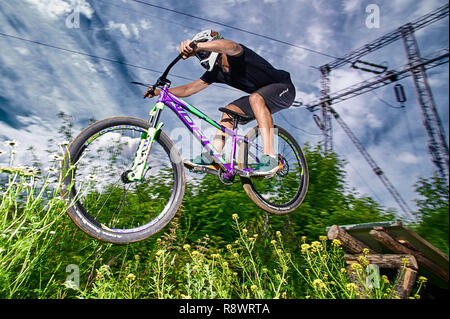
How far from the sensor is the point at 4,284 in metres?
2.21

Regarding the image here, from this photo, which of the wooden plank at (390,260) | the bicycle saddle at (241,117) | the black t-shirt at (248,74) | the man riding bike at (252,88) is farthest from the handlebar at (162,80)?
the wooden plank at (390,260)

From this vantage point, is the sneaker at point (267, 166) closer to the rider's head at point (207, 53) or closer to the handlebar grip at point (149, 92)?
the rider's head at point (207, 53)

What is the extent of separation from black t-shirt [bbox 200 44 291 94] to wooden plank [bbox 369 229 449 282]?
1712 mm

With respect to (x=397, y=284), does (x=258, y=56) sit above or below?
above

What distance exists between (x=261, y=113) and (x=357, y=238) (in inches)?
63.0

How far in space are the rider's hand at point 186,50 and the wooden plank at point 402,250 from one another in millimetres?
2202

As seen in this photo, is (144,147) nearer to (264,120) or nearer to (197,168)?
(197,168)

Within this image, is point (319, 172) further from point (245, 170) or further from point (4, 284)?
point (4, 284)

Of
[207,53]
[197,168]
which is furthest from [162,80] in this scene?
[197,168]

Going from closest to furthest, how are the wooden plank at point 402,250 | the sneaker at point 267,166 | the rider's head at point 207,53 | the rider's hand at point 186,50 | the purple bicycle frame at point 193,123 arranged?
the rider's hand at point 186,50 < the rider's head at point 207,53 < the purple bicycle frame at point 193,123 < the wooden plank at point 402,250 < the sneaker at point 267,166

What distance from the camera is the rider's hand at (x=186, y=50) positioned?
2.27 m
